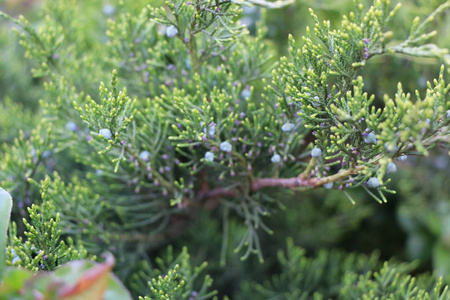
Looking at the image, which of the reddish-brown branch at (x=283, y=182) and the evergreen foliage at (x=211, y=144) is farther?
the reddish-brown branch at (x=283, y=182)

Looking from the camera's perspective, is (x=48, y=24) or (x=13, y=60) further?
(x=13, y=60)

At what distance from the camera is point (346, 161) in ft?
2.96

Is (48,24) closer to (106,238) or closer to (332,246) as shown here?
(106,238)

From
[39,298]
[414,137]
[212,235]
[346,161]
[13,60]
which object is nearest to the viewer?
[39,298]

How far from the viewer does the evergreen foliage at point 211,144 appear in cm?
85

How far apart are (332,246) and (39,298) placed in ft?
4.58

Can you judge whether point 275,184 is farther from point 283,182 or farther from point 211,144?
point 211,144

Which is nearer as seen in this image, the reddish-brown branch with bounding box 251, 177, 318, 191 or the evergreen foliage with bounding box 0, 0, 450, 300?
the evergreen foliage with bounding box 0, 0, 450, 300

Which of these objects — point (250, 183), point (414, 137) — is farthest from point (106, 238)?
point (414, 137)

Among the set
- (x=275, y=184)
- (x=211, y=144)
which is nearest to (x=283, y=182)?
(x=275, y=184)

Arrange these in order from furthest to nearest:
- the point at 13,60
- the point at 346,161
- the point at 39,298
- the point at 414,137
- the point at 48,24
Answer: the point at 13,60, the point at 48,24, the point at 346,161, the point at 414,137, the point at 39,298

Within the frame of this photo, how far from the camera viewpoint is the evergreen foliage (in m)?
0.85

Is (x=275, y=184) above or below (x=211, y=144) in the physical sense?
below

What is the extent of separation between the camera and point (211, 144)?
0.99 metres
